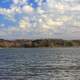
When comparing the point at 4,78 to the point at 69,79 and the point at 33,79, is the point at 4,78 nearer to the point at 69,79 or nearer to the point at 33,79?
the point at 33,79

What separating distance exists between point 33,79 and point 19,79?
7.51ft

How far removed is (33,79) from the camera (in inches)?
1994

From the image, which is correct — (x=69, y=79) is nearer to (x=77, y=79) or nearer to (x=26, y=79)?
(x=77, y=79)

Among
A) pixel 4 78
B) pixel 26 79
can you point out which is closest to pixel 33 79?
pixel 26 79

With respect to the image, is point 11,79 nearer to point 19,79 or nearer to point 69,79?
point 19,79

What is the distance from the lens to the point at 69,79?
164 ft

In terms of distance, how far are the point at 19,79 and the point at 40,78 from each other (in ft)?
12.5

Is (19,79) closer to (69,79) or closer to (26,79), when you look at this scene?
(26,79)

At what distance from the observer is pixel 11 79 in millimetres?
50969

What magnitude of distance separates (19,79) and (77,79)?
9431 mm

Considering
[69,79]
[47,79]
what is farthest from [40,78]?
[69,79]

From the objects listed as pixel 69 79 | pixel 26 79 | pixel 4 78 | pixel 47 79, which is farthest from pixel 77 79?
pixel 4 78

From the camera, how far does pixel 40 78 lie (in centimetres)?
5234

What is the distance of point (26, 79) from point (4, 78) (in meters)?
4.09
